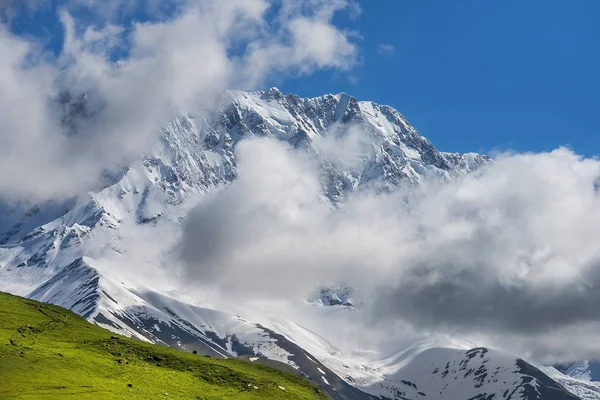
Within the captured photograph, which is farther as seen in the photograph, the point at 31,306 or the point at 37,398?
the point at 31,306

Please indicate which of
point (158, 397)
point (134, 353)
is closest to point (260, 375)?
point (134, 353)

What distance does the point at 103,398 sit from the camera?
89250mm

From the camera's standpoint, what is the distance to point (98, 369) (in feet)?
337

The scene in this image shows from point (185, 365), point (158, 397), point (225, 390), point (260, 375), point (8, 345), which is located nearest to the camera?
point (158, 397)

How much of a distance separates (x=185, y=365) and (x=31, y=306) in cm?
3665

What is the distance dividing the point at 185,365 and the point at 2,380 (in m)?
36.1

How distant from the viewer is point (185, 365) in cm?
11994

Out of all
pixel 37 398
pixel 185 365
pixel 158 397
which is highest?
pixel 185 365

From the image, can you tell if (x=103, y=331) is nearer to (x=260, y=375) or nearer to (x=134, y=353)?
(x=134, y=353)

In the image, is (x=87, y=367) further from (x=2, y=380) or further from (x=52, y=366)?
(x=2, y=380)

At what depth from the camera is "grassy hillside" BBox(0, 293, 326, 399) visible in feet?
302

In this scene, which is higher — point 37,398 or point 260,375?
point 260,375

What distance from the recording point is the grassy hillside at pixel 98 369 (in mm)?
92000

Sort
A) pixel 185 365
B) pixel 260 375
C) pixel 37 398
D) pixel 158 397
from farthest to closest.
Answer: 1. pixel 260 375
2. pixel 185 365
3. pixel 158 397
4. pixel 37 398
